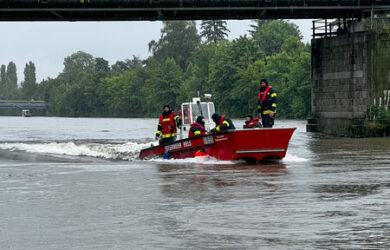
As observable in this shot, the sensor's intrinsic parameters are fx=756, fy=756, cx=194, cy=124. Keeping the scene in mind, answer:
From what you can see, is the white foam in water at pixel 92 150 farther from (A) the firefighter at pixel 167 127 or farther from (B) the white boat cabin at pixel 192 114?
(B) the white boat cabin at pixel 192 114

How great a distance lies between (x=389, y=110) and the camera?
34.2 meters

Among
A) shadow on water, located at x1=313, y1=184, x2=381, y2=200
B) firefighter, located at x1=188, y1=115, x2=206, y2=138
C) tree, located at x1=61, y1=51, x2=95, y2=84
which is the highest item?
tree, located at x1=61, y1=51, x2=95, y2=84

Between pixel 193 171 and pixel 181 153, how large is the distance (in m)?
3.17

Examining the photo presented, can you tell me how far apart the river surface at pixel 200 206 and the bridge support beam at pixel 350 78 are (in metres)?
16.0

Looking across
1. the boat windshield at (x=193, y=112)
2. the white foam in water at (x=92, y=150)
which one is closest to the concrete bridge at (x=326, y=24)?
the white foam in water at (x=92, y=150)

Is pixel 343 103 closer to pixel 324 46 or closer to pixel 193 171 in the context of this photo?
pixel 324 46

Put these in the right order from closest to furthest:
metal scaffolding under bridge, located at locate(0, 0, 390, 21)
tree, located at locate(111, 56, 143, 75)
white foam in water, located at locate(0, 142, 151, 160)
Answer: white foam in water, located at locate(0, 142, 151, 160) → metal scaffolding under bridge, located at locate(0, 0, 390, 21) → tree, located at locate(111, 56, 143, 75)

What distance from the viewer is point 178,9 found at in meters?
35.8

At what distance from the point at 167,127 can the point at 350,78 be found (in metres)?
16.3

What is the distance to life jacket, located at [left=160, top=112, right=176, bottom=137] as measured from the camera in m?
21.6

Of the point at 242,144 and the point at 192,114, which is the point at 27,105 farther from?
the point at 242,144

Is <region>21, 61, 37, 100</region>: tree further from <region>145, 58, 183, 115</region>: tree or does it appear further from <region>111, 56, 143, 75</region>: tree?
<region>145, 58, 183, 115</region>: tree

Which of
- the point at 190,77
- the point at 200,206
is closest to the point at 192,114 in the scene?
the point at 200,206

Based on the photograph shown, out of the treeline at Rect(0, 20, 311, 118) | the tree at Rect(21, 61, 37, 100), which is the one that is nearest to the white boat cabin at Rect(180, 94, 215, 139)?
the treeline at Rect(0, 20, 311, 118)
